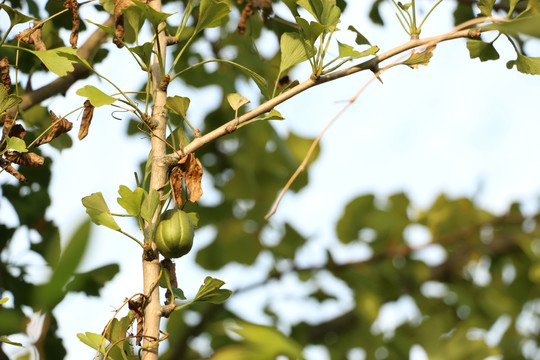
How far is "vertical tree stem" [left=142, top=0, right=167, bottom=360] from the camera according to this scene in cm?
35

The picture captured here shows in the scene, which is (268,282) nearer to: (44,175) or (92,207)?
(44,175)

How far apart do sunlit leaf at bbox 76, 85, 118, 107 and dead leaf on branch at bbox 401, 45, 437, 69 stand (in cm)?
22

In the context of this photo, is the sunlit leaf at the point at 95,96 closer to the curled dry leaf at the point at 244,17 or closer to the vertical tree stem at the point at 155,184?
the vertical tree stem at the point at 155,184

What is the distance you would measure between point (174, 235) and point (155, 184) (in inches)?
1.8

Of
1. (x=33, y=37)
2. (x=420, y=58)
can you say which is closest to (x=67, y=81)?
(x=33, y=37)

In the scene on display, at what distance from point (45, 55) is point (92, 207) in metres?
0.12

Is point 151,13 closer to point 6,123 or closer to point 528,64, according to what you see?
point 6,123

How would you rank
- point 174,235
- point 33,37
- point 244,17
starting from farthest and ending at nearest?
point 244,17
point 33,37
point 174,235

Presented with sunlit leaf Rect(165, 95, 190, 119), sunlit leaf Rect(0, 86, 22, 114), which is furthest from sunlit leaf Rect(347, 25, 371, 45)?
sunlit leaf Rect(0, 86, 22, 114)

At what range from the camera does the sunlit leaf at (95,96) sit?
0.38m

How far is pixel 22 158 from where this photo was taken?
429 mm

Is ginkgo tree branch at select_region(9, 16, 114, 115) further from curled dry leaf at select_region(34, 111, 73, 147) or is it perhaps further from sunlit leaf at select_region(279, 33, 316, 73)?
sunlit leaf at select_region(279, 33, 316, 73)

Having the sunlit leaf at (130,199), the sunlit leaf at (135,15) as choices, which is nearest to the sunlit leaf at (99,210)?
the sunlit leaf at (130,199)

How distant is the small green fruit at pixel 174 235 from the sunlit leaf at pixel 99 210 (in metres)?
0.03
